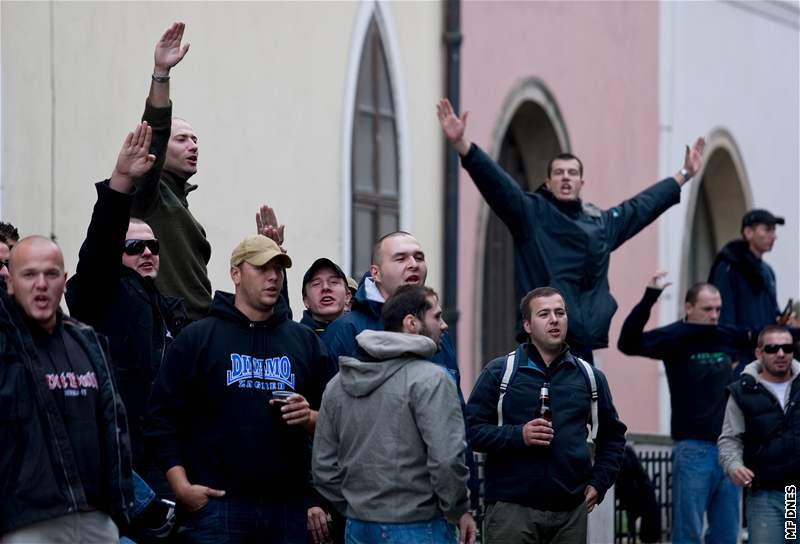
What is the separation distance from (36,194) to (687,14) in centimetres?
1162

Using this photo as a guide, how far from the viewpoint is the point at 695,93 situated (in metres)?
22.6

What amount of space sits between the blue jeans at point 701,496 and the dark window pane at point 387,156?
4.87 m

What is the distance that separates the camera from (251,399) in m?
7.94

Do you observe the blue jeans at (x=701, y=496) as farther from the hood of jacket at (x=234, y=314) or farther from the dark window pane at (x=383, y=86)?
the dark window pane at (x=383, y=86)

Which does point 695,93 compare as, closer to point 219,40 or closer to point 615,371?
point 615,371

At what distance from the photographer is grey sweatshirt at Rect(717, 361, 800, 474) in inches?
432

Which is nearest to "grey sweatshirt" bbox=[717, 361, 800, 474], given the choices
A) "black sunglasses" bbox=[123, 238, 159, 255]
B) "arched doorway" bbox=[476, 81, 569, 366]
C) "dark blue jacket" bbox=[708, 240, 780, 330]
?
"dark blue jacket" bbox=[708, 240, 780, 330]

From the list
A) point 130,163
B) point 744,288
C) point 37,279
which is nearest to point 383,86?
point 744,288

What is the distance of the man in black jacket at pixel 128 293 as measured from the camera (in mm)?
7938

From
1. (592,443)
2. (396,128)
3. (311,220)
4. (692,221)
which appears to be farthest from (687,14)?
(592,443)

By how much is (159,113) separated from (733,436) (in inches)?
159

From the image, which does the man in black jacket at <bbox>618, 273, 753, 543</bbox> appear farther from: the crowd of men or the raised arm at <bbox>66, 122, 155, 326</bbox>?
the raised arm at <bbox>66, 122, 155, 326</bbox>

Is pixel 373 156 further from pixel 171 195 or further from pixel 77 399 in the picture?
pixel 77 399

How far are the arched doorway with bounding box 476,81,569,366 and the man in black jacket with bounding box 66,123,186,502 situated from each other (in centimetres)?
1017
